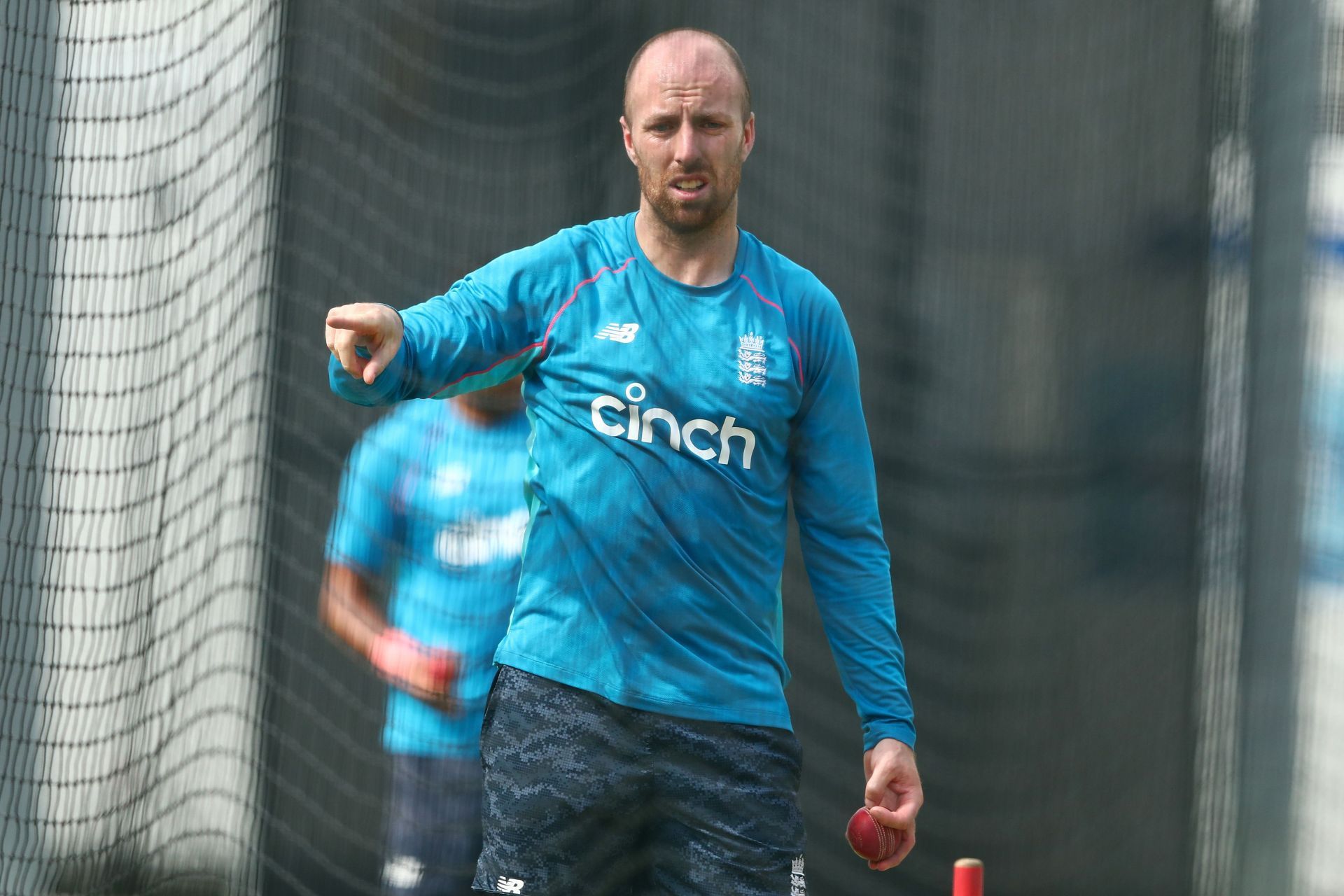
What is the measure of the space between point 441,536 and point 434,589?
102 millimetres

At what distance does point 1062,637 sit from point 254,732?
7.59ft

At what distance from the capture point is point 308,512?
4.18m

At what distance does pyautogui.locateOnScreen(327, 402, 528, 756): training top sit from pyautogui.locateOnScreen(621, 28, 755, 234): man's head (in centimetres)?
71

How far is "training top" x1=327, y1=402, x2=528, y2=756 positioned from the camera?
253cm

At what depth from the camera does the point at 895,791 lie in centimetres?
210

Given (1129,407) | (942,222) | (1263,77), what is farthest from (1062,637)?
(1263,77)

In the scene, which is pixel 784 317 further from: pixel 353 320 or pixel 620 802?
pixel 620 802

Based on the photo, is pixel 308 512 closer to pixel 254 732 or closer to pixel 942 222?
pixel 254 732

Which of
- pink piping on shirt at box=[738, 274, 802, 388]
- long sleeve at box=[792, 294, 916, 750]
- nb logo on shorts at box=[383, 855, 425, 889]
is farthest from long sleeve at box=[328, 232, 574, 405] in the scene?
nb logo on shorts at box=[383, 855, 425, 889]

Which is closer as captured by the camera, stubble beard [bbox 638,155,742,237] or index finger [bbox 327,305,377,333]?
index finger [bbox 327,305,377,333]

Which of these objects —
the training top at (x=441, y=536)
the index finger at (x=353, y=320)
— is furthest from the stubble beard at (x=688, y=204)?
the training top at (x=441, y=536)

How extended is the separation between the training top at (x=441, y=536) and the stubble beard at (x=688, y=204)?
2.22 ft

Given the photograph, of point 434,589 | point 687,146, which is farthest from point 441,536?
point 687,146

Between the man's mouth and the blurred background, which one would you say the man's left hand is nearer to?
the man's mouth
